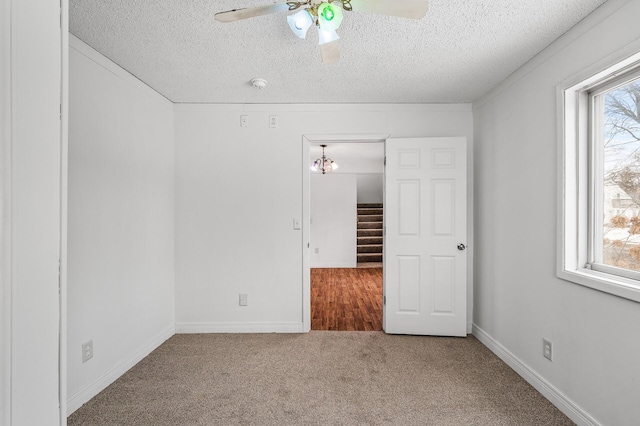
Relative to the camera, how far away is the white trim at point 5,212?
0.53 meters

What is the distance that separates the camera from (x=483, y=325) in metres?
3.08

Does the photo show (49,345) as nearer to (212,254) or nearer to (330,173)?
(212,254)

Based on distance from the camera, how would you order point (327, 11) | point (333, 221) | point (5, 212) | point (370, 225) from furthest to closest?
point (370, 225), point (333, 221), point (327, 11), point (5, 212)

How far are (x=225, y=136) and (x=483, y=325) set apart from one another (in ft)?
10.1

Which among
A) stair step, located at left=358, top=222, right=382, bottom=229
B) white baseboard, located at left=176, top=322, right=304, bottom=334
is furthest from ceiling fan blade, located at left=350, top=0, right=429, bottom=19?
stair step, located at left=358, top=222, right=382, bottom=229

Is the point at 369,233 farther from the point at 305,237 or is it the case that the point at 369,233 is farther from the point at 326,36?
the point at 326,36

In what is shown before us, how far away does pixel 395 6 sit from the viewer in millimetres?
1375

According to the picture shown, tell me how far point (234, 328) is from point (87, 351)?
135 centimetres

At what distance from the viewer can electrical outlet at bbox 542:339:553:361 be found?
7.02 ft

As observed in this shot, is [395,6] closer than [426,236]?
Yes

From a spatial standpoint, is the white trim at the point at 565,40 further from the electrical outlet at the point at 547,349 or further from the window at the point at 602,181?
the electrical outlet at the point at 547,349

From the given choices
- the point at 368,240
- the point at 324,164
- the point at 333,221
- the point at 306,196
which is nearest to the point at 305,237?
the point at 306,196

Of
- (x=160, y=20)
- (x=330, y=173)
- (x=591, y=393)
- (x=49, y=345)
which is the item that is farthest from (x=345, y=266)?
(x=49, y=345)

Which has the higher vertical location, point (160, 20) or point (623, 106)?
point (160, 20)
